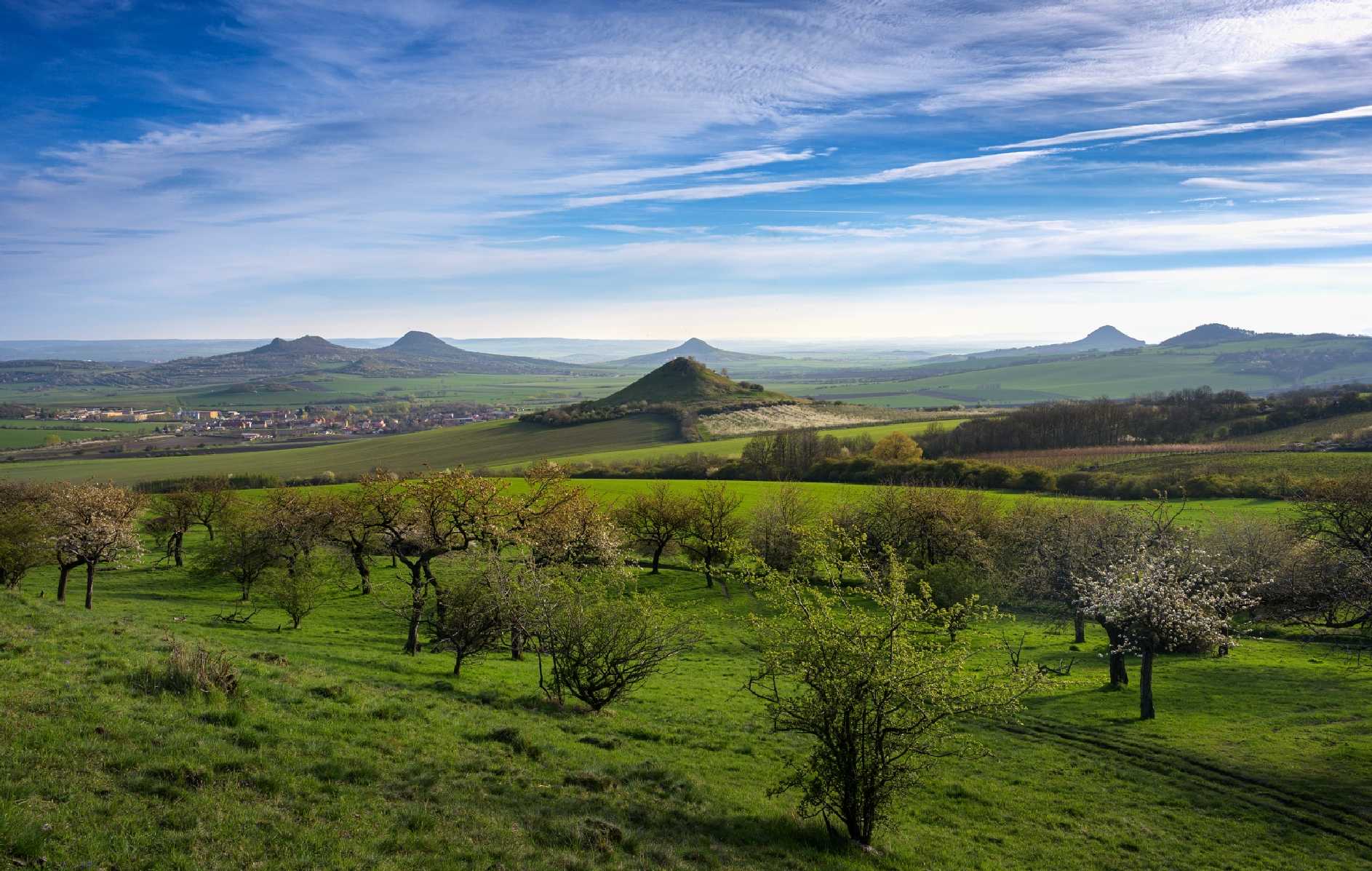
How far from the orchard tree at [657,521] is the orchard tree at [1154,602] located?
1308 inches

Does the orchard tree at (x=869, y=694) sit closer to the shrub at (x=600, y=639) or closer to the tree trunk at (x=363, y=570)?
the shrub at (x=600, y=639)

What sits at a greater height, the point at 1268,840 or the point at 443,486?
the point at 443,486

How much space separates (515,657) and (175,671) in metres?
18.7

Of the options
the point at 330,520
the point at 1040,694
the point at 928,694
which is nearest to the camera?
the point at 928,694

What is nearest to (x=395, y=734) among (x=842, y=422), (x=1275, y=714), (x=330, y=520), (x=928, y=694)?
(x=928, y=694)

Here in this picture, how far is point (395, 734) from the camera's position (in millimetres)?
17016

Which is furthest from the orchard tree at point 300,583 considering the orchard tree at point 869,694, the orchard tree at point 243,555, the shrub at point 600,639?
the orchard tree at point 869,694

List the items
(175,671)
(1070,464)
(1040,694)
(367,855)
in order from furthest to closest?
(1070,464)
(1040,694)
(175,671)
(367,855)

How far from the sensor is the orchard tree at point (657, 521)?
57791 mm

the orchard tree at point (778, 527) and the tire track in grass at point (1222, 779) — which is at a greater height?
the orchard tree at point (778, 527)

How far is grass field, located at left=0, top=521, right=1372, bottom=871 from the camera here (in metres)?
11.3

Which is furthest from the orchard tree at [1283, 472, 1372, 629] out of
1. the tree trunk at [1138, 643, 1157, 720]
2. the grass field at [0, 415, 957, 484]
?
the grass field at [0, 415, 957, 484]

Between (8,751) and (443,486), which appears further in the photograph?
(443,486)

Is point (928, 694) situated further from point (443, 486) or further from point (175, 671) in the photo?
point (443, 486)
